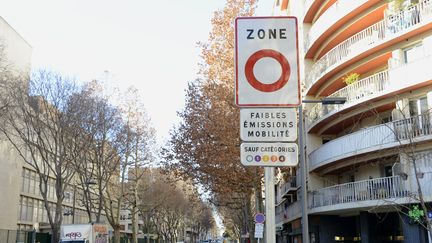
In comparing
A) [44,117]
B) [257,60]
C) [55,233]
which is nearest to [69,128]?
[44,117]

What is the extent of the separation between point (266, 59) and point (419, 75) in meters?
20.5

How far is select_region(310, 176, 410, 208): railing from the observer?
23.1 metres

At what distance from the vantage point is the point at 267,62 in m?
3.84

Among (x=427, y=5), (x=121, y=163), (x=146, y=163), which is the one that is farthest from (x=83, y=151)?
(x=427, y=5)

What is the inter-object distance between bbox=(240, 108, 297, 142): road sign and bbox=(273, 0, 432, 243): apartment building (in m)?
15.9

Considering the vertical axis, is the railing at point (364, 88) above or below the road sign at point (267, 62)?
above

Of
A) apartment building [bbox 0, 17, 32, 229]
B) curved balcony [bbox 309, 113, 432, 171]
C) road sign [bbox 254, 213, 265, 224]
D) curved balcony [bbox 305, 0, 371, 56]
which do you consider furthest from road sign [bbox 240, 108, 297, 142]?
apartment building [bbox 0, 17, 32, 229]

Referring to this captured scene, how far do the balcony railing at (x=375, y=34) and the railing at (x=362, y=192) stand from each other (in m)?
6.96

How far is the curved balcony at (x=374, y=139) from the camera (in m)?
21.5

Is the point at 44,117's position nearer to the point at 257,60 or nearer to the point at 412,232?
the point at 412,232

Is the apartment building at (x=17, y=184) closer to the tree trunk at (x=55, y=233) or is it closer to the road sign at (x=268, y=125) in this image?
the tree trunk at (x=55, y=233)

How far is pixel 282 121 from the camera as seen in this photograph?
3768 mm

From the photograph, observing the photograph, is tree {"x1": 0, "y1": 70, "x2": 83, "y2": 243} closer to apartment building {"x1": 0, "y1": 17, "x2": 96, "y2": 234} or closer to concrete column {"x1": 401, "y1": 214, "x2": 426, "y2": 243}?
apartment building {"x1": 0, "y1": 17, "x2": 96, "y2": 234}

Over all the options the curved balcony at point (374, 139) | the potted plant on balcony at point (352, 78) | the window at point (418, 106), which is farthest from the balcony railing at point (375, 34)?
the curved balcony at point (374, 139)
